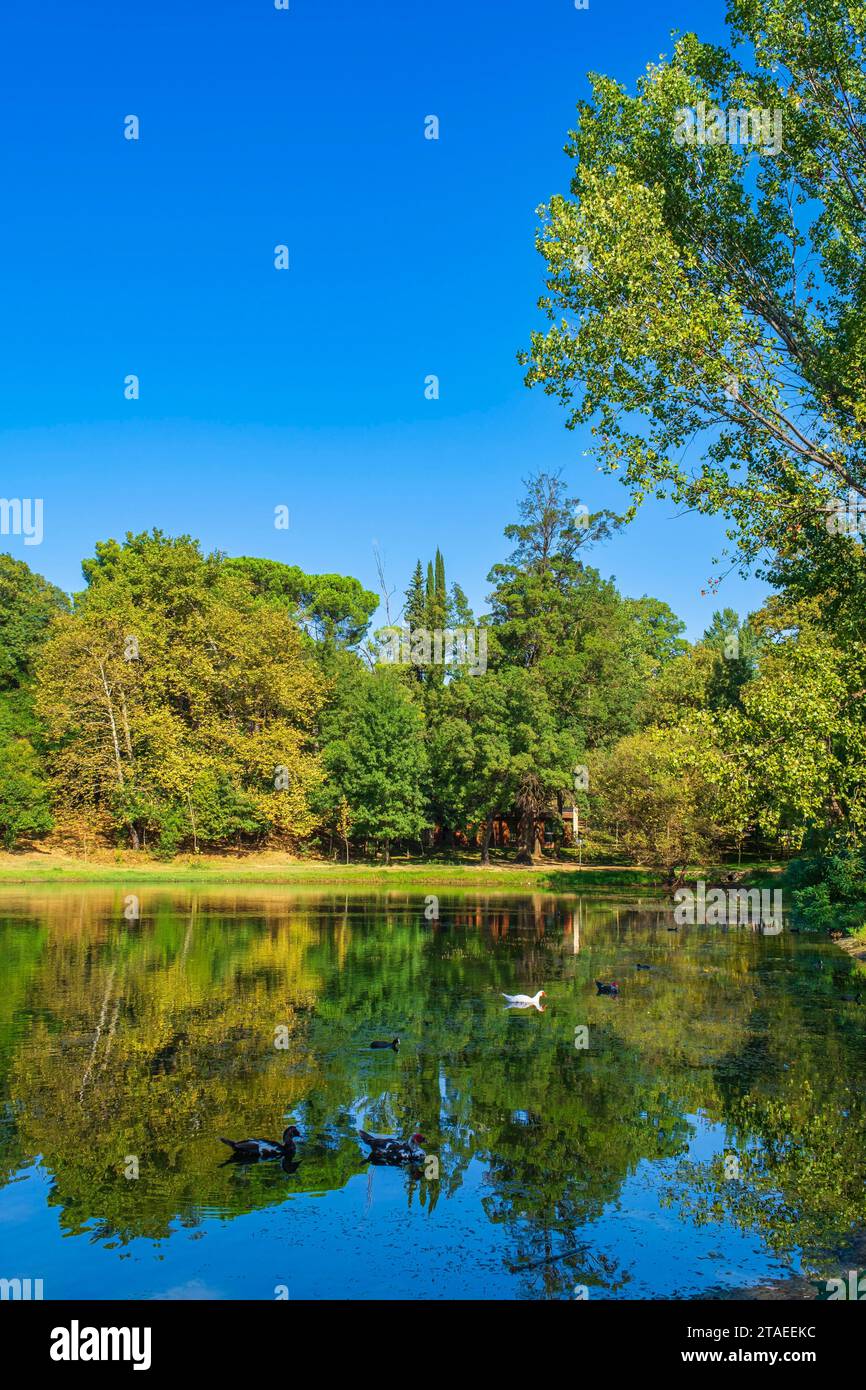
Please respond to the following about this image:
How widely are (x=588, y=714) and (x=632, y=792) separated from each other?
11873mm

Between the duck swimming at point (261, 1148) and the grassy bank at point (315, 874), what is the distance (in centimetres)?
3697

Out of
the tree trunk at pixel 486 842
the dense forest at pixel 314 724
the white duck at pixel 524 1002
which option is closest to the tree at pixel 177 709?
the dense forest at pixel 314 724

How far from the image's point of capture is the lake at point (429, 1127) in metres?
8.12

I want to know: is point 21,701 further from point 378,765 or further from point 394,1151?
point 394,1151

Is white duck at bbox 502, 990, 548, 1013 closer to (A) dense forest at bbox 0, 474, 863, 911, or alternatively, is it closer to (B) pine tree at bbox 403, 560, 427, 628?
(A) dense forest at bbox 0, 474, 863, 911

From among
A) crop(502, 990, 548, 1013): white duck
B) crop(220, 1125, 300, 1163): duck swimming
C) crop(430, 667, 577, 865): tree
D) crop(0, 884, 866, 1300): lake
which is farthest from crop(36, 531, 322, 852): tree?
crop(220, 1125, 300, 1163): duck swimming

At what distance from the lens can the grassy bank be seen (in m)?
47.8

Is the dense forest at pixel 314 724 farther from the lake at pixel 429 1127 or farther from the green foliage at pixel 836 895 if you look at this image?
the lake at pixel 429 1127

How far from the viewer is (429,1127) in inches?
445

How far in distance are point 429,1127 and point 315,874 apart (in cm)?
4004

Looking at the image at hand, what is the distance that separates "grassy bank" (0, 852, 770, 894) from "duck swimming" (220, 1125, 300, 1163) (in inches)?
1456
